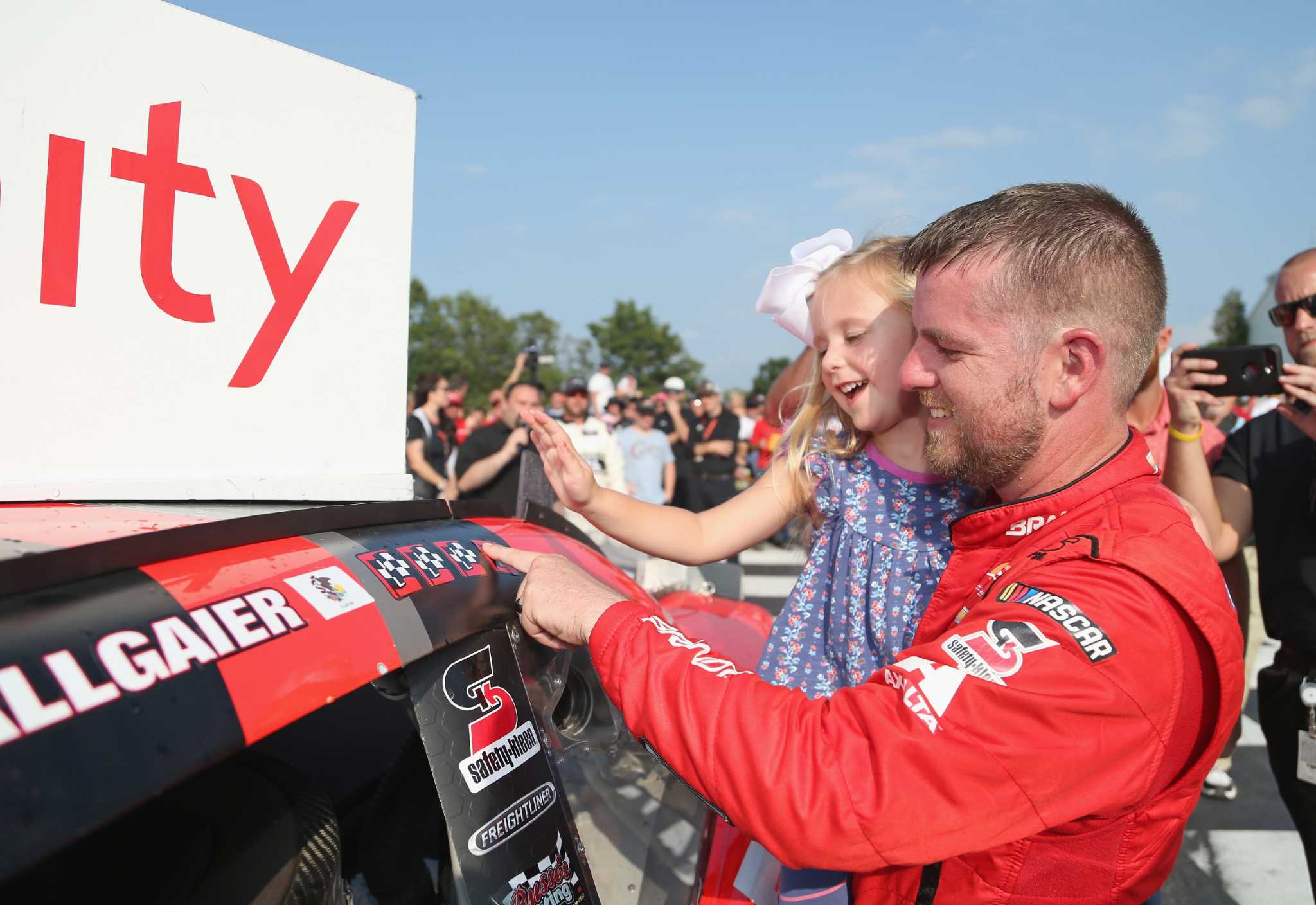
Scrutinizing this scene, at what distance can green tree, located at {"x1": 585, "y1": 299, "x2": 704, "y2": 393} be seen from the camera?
7631cm

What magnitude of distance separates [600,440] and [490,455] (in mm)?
935

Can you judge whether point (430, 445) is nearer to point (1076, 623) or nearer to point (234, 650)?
point (234, 650)

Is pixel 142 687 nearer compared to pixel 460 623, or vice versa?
pixel 142 687

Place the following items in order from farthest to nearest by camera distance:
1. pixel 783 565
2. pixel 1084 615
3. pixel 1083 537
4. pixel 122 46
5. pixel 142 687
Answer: pixel 783 565 < pixel 122 46 < pixel 1083 537 < pixel 1084 615 < pixel 142 687

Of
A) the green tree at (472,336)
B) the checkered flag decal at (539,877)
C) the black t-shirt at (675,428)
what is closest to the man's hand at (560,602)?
the checkered flag decal at (539,877)

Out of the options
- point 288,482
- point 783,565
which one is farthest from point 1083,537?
point 783,565

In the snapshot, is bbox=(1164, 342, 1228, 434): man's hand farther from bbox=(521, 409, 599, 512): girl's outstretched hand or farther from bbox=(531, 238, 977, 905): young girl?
bbox=(521, 409, 599, 512): girl's outstretched hand

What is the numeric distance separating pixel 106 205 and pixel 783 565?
28.4 ft

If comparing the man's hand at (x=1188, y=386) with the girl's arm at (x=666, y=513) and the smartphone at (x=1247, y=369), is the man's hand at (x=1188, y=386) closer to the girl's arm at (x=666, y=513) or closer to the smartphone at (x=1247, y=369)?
the smartphone at (x=1247, y=369)

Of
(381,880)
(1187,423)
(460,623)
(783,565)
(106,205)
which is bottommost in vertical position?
(783,565)

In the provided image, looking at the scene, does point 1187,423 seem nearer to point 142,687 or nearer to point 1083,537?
point 1083,537

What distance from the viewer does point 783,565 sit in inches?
377

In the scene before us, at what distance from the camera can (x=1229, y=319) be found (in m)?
73.3

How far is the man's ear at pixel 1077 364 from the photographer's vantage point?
126 cm
